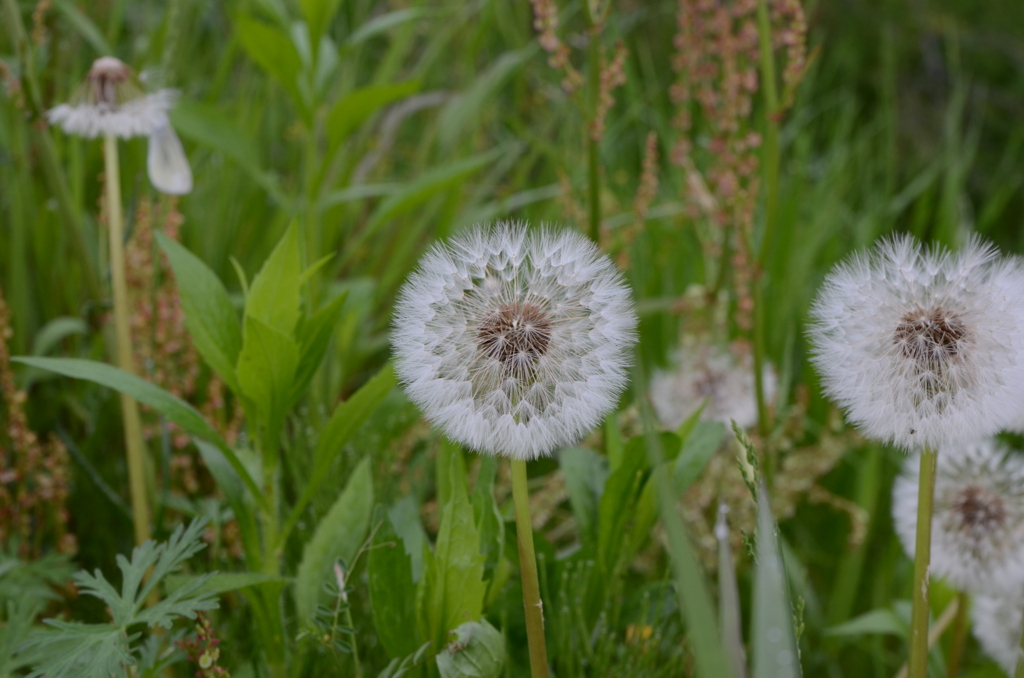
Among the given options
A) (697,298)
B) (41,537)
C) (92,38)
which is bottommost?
(41,537)

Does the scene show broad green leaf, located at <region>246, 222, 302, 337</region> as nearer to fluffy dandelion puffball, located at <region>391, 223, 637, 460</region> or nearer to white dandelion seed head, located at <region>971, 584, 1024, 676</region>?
fluffy dandelion puffball, located at <region>391, 223, 637, 460</region>

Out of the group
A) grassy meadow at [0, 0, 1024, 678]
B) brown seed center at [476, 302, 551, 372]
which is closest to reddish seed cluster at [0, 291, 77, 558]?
grassy meadow at [0, 0, 1024, 678]

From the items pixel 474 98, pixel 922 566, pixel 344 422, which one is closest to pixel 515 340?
pixel 344 422

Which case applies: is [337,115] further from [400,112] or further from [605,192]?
[605,192]

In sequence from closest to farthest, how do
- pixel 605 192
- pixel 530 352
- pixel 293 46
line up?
pixel 530 352
pixel 293 46
pixel 605 192

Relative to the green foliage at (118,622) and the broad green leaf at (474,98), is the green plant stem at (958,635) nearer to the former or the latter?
the green foliage at (118,622)

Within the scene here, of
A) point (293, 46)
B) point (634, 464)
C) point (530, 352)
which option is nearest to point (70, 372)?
point (530, 352)
